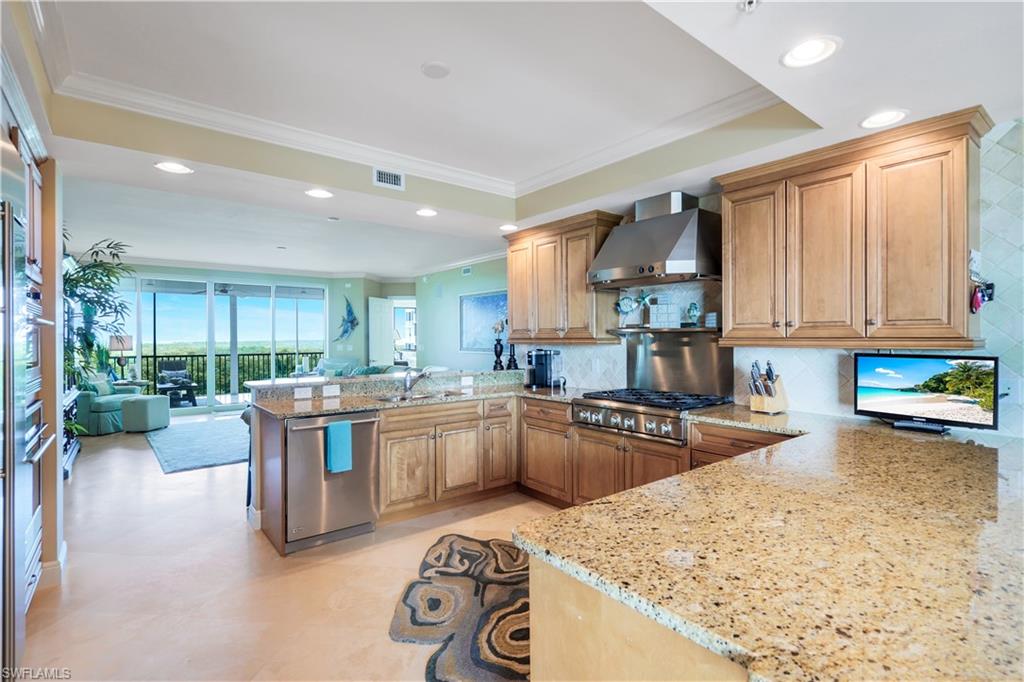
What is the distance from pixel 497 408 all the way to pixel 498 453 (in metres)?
0.39

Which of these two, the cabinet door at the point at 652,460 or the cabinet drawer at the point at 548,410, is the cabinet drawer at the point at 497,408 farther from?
the cabinet door at the point at 652,460

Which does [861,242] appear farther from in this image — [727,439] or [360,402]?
[360,402]

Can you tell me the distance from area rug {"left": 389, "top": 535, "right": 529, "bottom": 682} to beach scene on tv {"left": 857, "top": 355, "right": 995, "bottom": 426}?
214cm

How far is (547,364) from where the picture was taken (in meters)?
4.66

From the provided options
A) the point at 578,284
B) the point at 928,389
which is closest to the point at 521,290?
the point at 578,284

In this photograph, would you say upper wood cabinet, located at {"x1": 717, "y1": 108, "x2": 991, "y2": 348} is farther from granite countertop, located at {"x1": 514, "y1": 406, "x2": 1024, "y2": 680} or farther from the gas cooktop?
granite countertop, located at {"x1": 514, "y1": 406, "x2": 1024, "y2": 680}

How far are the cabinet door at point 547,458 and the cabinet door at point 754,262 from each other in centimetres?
152

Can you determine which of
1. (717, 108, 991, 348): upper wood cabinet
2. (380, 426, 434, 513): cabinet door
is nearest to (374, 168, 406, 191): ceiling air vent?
(380, 426, 434, 513): cabinet door

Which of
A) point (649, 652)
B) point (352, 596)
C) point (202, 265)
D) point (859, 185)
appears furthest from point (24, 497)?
point (202, 265)

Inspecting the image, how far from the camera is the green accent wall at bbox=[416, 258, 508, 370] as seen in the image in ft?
25.1

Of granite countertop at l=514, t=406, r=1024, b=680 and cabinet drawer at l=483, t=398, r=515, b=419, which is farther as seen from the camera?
cabinet drawer at l=483, t=398, r=515, b=419

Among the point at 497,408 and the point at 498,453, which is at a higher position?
the point at 497,408

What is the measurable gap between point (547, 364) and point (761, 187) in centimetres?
239

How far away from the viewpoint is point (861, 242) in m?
2.49
